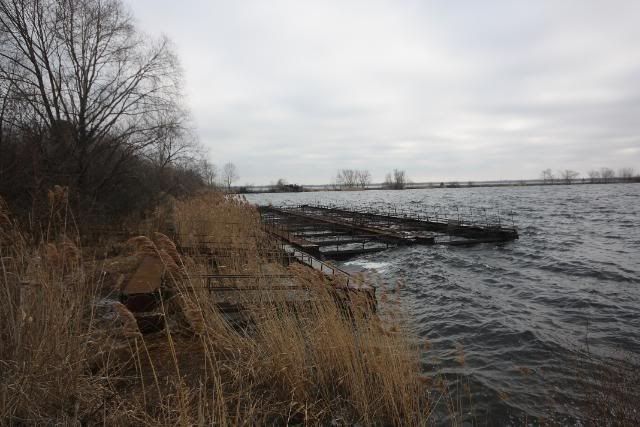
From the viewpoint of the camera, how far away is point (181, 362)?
4.81 metres

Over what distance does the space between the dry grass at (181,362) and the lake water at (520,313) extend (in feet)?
6.81

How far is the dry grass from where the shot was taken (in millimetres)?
3055

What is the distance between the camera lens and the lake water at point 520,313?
571 centimetres

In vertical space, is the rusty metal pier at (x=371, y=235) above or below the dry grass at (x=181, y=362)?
below

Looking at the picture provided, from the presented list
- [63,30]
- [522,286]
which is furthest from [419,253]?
[63,30]

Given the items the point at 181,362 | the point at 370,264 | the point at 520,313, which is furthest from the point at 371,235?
the point at 181,362

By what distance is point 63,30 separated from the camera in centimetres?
1684

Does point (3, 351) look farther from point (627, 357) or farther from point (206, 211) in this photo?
point (206, 211)

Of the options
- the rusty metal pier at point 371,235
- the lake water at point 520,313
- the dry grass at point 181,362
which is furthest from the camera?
the rusty metal pier at point 371,235

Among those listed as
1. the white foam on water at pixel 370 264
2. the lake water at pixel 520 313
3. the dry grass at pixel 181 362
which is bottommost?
the lake water at pixel 520 313

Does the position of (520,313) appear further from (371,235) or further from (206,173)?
(206,173)

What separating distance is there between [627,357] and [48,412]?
890 centimetres

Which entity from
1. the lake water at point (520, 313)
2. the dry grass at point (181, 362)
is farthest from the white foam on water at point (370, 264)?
the dry grass at point (181, 362)

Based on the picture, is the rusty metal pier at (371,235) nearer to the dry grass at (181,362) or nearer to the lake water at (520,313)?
the lake water at (520,313)
